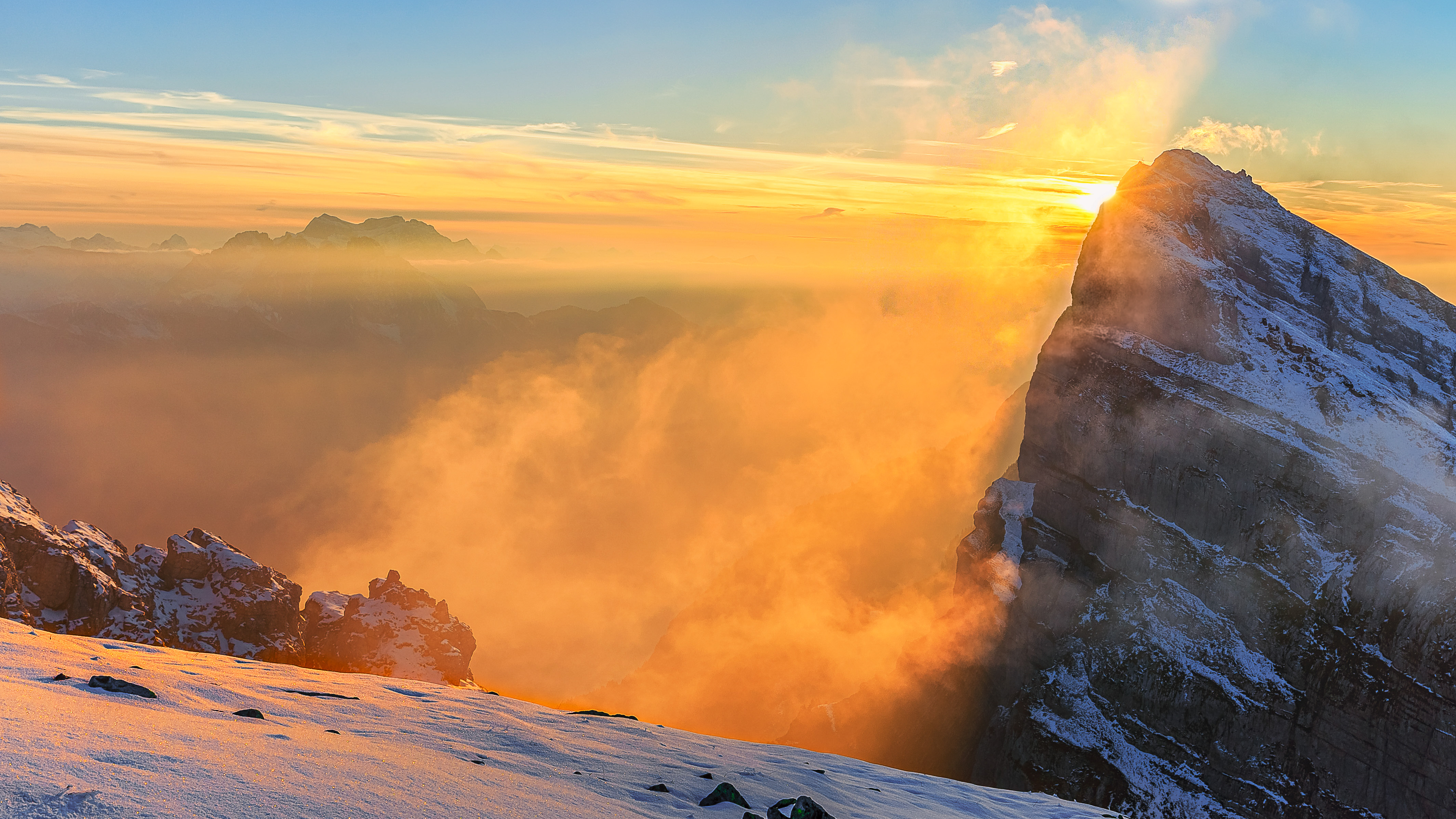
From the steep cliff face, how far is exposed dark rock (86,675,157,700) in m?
105

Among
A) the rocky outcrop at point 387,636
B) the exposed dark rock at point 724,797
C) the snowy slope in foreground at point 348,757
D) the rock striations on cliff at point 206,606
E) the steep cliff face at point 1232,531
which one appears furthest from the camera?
the rocky outcrop at point 387,636

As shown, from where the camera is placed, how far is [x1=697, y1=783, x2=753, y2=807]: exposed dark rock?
24.4m

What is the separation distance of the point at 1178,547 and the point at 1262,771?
28279mm

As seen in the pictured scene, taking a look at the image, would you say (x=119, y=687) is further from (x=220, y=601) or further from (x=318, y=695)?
(x=220, y=601)

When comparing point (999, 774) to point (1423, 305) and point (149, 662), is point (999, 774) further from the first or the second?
point (149, 662)

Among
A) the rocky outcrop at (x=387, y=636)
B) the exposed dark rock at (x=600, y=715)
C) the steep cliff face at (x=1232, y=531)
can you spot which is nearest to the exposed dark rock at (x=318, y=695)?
the exposed dark rock at (x=600, y=715)

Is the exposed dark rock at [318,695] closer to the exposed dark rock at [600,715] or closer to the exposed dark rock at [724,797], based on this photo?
the exposed dark rock at [600,715]

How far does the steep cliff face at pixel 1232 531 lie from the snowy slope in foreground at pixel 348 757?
81.4 meters

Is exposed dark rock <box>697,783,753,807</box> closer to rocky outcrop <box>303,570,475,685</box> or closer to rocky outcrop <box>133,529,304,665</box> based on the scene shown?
rocky outcrop <box>133,529,304,665</box>

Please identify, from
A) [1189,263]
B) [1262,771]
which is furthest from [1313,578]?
[1189,263]

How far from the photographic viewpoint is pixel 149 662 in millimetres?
32406

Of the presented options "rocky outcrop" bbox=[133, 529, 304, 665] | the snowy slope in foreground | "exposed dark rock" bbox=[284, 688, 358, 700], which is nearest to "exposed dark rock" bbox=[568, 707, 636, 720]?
the snowy slope in foreground

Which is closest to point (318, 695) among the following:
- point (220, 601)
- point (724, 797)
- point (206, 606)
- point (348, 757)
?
point (348, 757)

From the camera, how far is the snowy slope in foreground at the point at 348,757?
16.3 metres
